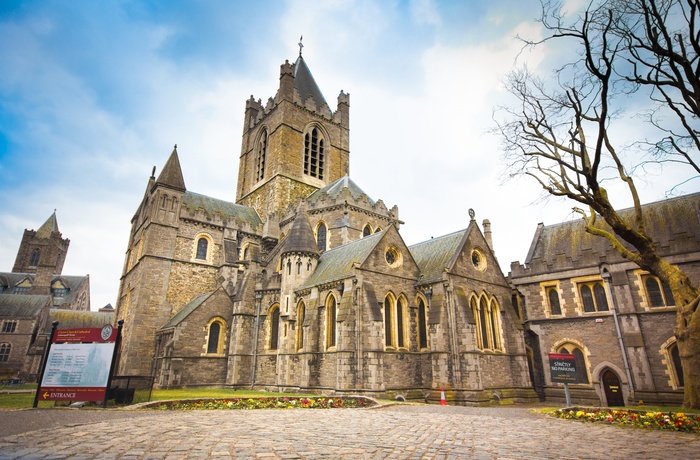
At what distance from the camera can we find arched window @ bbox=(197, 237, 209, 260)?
99.8 ft

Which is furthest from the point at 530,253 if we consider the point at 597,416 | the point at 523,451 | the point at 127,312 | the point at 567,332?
the point at 127,312

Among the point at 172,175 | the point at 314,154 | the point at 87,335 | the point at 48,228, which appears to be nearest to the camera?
the point at 87,335

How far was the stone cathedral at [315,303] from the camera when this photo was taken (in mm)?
19359

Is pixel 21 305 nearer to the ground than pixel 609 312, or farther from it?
farther from it

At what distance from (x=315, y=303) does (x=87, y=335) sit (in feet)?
36.3

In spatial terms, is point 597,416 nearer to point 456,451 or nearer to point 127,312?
point 456,451

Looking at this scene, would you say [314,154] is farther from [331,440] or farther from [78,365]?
[331,440]

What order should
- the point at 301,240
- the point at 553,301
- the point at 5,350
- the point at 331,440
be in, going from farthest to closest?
1. the point at 5,350
2. the point at 301,240
3. the point at 553,301
4. the point at 331,440

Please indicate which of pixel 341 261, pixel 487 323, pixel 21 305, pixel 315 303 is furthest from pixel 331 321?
pixel 21 305

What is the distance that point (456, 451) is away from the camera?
6.23 meters

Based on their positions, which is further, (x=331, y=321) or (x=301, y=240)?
(x=301, y=240)

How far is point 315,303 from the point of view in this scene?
21.8 m

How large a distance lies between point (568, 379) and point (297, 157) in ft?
102

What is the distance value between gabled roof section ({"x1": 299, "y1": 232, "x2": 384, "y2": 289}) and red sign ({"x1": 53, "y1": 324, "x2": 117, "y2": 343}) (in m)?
10.7
